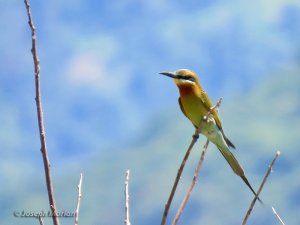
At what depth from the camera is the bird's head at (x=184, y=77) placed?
469 cm

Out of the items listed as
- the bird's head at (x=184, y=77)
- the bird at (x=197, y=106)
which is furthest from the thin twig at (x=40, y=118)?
the bird at (x=197, y=106)

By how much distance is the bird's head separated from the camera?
4.69 metres

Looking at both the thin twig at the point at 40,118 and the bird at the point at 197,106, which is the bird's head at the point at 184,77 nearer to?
the bird at the point at 197,106

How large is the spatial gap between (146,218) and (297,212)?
1401 inches

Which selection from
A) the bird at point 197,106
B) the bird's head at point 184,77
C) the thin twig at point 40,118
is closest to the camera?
the thin twig at point 40,118

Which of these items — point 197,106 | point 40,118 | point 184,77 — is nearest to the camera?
point 40,118

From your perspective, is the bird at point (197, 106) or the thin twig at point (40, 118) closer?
the thin twig at point (40, 118)

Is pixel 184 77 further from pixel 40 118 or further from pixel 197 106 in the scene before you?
pixel 40 118

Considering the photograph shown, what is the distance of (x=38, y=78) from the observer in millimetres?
2451

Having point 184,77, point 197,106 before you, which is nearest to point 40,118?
point 184,77

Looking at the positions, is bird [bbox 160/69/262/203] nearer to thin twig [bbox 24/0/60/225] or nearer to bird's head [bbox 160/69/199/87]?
bird's head [bbox 160/69/199/87]

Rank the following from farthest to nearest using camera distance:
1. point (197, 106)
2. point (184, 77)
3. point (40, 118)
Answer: point (197, 106) < point (184, 77) < point (40, 118)

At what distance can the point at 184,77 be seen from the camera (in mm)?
4844

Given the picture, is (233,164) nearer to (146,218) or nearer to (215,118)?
(215,118)
